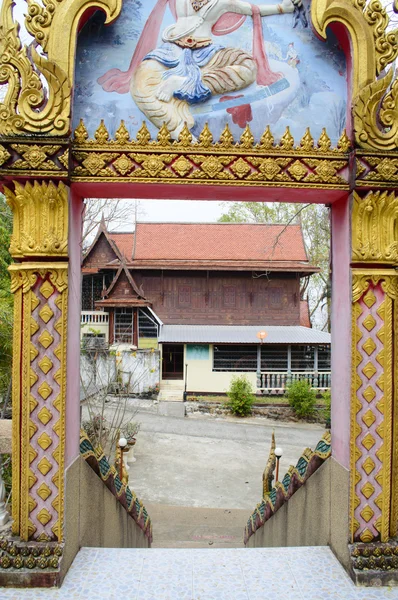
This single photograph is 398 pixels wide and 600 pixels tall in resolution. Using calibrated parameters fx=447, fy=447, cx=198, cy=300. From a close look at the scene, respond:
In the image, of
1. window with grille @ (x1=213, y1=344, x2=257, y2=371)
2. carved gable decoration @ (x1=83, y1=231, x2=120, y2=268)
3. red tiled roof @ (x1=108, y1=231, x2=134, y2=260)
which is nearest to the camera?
window with grille @ (x1=213, y1=344, x2=257, y2=371)

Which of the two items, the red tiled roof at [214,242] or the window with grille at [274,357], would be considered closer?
the window with grille at [274,357]

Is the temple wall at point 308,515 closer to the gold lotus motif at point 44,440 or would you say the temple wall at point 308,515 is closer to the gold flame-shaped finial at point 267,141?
the gold lotus motif at point 44,440

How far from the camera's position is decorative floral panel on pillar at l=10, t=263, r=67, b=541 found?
2986 millimetres

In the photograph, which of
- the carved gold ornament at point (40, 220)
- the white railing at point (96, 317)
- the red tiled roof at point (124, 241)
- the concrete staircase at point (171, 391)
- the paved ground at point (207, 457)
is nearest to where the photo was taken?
the carved gold ornament at point (40, 220)

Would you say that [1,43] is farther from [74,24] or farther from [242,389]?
[242,389]

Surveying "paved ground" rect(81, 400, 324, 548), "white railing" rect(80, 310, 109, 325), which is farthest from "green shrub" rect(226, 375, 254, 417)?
"white railing" rect(80, 310, 109, 325)

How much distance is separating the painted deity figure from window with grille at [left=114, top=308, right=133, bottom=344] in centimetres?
1853

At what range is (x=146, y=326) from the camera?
21.3m

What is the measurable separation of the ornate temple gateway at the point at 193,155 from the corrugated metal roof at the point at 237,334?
1646 centimetres

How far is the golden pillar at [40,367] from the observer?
299 cm

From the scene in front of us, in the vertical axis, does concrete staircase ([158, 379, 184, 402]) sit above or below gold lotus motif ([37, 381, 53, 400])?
below

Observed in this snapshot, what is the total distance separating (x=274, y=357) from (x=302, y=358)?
1.29 meters

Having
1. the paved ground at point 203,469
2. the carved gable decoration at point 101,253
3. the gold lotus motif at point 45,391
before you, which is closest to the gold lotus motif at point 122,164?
the gold lotus motif at point 45,391

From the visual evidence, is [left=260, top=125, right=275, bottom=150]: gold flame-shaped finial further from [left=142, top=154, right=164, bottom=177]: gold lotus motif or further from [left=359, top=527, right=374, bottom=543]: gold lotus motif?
[left=359, top=527, right=374, bottom=543]: gold lotus motif
